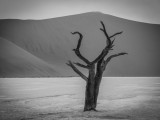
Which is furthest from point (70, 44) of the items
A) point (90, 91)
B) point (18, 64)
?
point (90, 91)

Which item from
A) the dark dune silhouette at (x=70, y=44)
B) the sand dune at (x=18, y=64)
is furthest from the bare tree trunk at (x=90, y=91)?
the dark dune silhouette at (x=70, y=44)

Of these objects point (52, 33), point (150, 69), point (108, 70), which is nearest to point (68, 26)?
point (52, 33)

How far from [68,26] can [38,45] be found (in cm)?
1875

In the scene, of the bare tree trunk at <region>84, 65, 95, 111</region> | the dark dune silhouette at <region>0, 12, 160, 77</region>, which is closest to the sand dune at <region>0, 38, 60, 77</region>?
the dark dune silhouette at <region>0, 12, 160, 77</region>

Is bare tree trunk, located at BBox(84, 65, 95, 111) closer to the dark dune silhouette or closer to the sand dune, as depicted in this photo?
the sand dune

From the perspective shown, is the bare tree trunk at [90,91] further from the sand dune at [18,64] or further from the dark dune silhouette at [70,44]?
the dark dune silhouette at [70,44]

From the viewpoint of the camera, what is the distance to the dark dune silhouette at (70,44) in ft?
319

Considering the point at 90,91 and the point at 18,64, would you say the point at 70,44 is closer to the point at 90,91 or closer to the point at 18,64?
the point at 18,64

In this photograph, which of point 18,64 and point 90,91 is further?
point 18,64

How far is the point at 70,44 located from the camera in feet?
384

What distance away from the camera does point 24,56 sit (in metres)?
95.4

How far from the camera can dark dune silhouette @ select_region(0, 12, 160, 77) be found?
319 ft

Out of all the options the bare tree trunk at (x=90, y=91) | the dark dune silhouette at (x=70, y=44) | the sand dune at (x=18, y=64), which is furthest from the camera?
the dark dune silhouette at (x=70, y=44)

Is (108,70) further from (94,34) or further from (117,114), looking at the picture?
(117,114)
